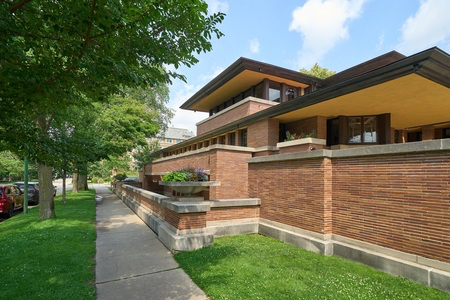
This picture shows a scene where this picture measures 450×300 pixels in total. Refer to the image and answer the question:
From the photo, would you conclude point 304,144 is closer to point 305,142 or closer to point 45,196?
point 305,142

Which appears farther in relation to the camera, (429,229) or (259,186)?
(259,186)

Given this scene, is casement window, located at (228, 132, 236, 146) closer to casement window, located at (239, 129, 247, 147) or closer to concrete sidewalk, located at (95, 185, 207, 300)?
casement window, located at (239, 129, 247, 147)

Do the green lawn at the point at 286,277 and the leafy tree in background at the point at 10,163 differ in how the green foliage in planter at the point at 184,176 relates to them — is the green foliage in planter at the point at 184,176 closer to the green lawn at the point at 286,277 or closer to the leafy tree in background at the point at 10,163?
the green lawn at the point at 286,277

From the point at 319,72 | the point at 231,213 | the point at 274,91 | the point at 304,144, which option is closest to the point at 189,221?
the point at 231,213

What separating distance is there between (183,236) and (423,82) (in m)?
8.06

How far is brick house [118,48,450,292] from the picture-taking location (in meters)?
5.07

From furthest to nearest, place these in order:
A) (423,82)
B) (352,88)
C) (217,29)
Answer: (352,88) → (423,82) → (217,29)

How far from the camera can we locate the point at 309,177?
723cm

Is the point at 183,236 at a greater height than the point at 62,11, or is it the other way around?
the point at 62,11

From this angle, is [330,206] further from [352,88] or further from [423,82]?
[423,82]

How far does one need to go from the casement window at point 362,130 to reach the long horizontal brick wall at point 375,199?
5449 mm

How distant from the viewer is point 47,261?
5902 millimetres

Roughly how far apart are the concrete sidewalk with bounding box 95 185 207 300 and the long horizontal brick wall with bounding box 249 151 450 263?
386cm

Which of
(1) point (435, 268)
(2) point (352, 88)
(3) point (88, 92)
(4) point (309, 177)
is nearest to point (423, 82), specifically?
(2) point (352, 88)
